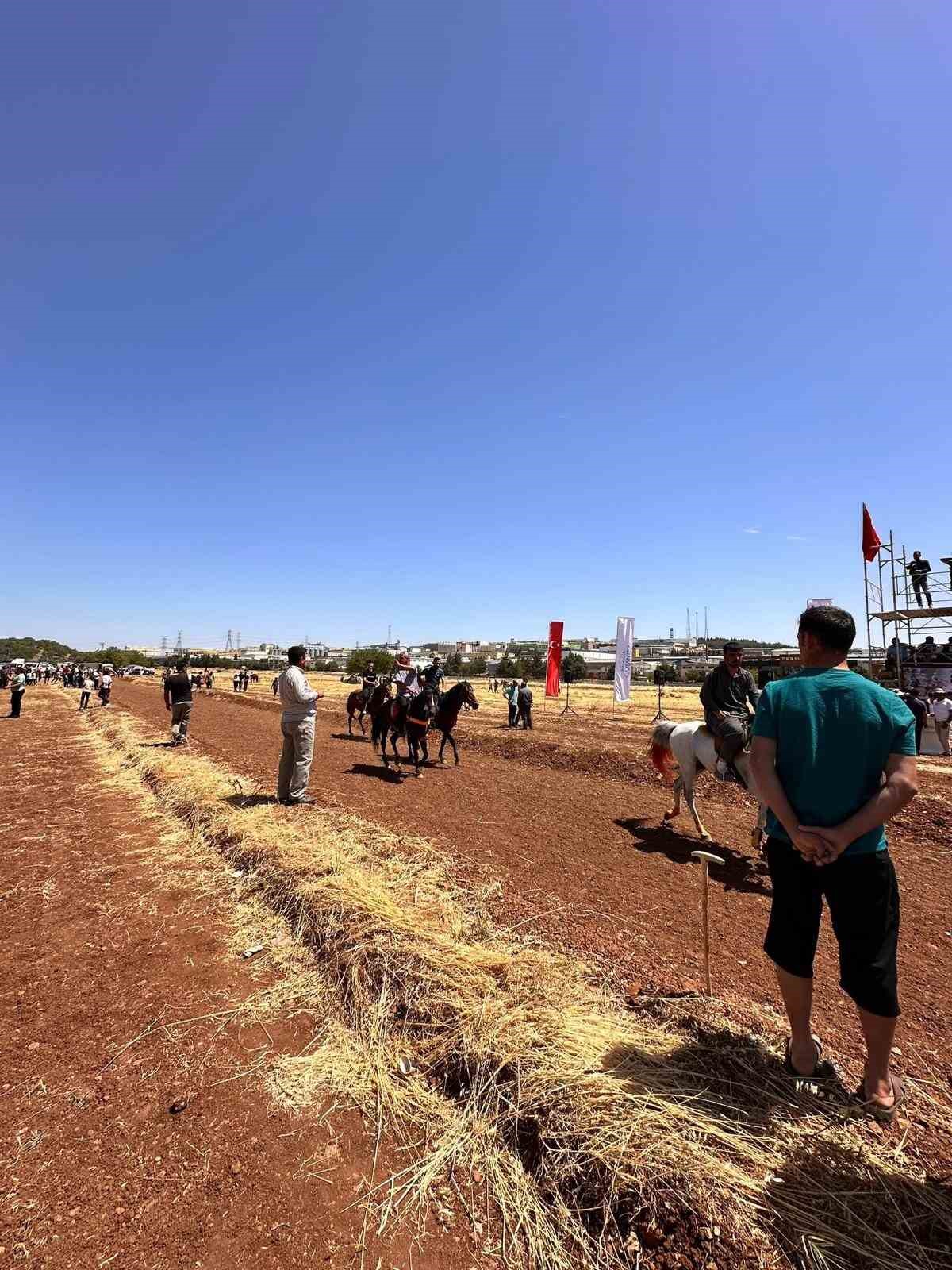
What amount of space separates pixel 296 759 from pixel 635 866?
503 centimetres

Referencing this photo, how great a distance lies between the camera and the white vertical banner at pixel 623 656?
2272 centimetres

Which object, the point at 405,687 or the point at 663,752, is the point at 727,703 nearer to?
the point at 663,752

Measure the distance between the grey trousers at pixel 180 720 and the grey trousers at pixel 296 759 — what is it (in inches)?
300

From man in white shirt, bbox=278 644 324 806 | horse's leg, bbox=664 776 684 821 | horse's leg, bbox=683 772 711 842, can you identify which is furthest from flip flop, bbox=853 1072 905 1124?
man in white shirt, bbox=278 644 324 806

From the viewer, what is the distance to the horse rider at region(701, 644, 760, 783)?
6664 mm

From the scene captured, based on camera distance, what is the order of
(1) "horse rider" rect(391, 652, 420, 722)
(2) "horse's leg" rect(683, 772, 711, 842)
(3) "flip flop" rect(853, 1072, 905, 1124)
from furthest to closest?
(1) "horse rider" rect(391, 652, 420, 722), (2) "horse's leg" rect(683, 772, 711, 842), (3) "flip flop" rect(853, 1072, 905, 1124)

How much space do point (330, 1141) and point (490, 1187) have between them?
81 cm

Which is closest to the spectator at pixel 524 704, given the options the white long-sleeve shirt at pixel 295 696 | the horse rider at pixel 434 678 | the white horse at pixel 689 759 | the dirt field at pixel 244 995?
the horse rider at pixel 434 678

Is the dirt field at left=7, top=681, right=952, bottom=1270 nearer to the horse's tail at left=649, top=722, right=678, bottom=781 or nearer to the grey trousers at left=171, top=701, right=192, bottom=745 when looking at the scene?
the horse's tail at left=649, top=722, right=678, bottom=781

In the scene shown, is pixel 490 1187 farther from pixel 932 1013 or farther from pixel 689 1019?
pixel 932 1013

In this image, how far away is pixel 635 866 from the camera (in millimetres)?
6344

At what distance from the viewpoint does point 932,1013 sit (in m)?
3.68

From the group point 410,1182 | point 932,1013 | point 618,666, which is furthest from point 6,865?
point 618,666

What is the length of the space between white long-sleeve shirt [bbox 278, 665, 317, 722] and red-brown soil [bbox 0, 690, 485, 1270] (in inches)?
119
